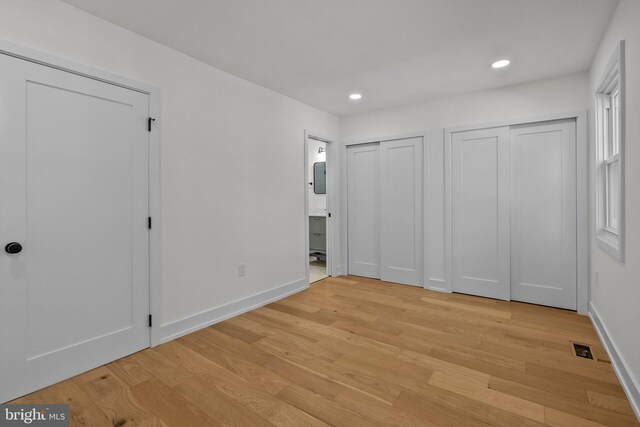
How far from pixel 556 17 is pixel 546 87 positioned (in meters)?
1.34

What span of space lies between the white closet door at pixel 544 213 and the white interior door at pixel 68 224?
381 centimetres

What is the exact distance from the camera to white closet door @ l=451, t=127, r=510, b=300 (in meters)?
3.60

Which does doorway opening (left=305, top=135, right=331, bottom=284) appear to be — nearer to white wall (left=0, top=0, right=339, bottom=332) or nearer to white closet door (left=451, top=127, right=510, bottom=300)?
white wall (left=0, top=0, right=339, bottom=332)

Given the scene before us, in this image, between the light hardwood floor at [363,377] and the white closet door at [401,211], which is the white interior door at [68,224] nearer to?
the light hardwood floor at [363,377]

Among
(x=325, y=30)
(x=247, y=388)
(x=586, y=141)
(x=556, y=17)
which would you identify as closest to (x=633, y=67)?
(x=556, y=17)

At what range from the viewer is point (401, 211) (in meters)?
4.31

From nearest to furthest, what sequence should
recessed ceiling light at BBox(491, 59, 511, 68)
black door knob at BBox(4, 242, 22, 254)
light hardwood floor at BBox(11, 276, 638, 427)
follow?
light hardwood floor at BBox(11, 276, 638, 427)
black door knob at BBox(4, 242, 22, 254)
recessed ceiling light at BBox(491, 59, 511, 68)

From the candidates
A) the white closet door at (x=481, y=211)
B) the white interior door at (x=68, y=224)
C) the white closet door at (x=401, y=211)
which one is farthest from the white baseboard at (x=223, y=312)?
the white closet door at (x=481, y=211)

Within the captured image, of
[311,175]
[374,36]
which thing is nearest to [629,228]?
[374,36]

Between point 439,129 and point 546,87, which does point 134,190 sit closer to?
point 439,129

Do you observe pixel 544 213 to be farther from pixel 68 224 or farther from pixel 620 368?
pixel 68 224

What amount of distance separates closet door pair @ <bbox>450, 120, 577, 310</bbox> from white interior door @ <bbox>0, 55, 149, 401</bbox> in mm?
3483

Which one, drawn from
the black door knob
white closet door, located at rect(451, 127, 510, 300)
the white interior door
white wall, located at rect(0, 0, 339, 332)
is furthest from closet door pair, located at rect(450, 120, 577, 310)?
the black door knob

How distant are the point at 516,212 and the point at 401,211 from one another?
4.45 feet
